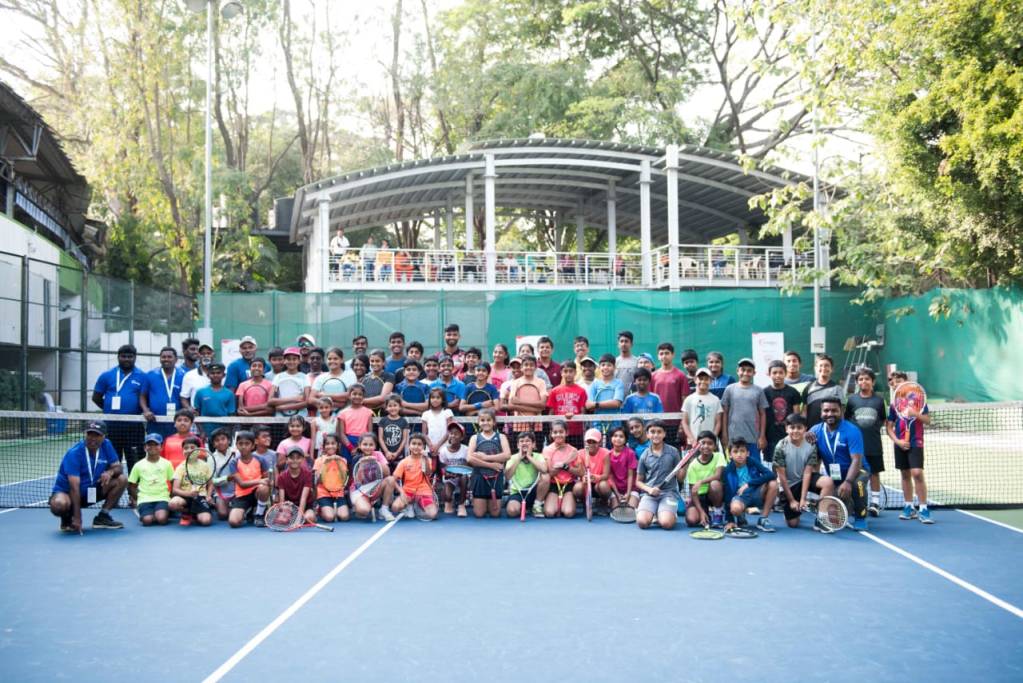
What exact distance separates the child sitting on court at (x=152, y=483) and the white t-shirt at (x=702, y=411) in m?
6.14

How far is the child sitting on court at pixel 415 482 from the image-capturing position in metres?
11.0

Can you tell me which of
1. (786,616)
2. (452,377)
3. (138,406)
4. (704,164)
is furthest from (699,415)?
(704,164)

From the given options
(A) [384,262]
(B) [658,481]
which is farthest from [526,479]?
(A) [384,262]

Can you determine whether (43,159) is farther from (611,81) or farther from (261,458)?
(261,458)

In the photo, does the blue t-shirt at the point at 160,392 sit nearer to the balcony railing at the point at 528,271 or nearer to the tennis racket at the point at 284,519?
the tennis racket at the point at 284,519

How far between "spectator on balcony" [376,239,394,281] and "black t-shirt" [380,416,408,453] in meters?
17.0

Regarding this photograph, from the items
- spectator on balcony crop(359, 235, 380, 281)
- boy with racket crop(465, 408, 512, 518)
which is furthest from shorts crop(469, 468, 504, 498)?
spectator on balcony crop(359, 235, 380, 281)

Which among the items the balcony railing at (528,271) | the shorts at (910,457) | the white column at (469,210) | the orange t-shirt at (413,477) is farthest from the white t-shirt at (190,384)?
the white column at (469,210)

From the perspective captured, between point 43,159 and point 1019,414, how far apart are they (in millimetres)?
32078

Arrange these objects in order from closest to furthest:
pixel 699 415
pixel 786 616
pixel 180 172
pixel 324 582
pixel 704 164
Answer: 1. pixel 786 616
2. pixel 324 582
3. pixel 699 415
4. pixel 704 164
5. pixel 180 172

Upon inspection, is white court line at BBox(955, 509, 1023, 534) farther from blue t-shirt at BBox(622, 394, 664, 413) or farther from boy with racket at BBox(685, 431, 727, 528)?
blue t-shirt at BBox(622, 394, 664, 413)

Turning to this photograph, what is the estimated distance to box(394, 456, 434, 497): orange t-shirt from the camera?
11.1m

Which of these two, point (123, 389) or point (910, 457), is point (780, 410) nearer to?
point (910, 457)

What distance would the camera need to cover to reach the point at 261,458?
11.1 metres
